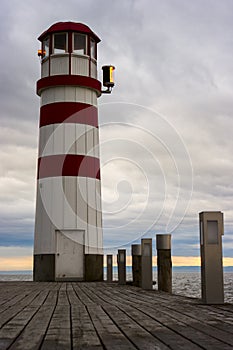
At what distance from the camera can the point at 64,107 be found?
19.9 meters

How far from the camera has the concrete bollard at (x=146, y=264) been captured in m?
13.5

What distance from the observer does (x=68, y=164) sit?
64.3ft

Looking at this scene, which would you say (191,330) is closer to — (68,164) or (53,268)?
(53,268)

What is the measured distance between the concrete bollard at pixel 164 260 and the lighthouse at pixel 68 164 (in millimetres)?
5511

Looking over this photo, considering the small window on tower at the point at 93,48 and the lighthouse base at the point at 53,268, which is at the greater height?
the small window on tower at the point at 93,48

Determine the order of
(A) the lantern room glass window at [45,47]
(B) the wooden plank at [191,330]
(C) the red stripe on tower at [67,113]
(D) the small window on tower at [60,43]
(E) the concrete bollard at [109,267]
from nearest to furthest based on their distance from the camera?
1. (B) the wooden plank at [191,330]
2. (C) the red stripe on tower at [67,113]
3. (D) the small window on tower at [60,43]
4. (A) the lantern room glass window at [45,47]
5. (E) the concrete bollard at [109,267]

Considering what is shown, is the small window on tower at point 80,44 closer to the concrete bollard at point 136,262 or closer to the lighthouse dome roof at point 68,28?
the lighthouse dome roof at point 68,28

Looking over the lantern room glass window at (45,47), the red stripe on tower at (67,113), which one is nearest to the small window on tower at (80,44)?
the lantern room glass window at (45,47)

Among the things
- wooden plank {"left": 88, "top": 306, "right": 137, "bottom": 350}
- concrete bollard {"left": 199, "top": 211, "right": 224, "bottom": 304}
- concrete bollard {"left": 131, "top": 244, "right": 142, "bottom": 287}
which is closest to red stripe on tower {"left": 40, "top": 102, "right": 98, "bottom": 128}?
concrete bollard {"left": 131, "top": 244, "right": 142, "bottom": 287}

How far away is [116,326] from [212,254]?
332 centimetres

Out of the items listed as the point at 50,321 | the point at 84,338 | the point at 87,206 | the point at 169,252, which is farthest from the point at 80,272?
the point at 84,338

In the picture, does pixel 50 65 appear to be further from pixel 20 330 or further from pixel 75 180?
pixel 20 330

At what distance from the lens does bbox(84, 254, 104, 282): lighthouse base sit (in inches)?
763

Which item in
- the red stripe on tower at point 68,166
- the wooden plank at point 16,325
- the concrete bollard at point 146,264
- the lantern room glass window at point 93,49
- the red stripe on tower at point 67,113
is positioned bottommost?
the wooden plank at point 16,325
